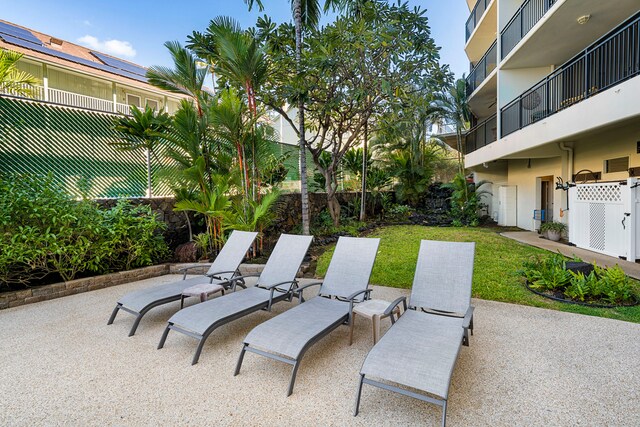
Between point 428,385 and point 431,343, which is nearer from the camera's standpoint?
point 428,385

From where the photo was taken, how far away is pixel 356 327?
4270 mm

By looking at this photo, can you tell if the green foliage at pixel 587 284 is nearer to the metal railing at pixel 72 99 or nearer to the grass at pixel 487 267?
the grass at pixel 487 267

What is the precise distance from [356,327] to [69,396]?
10.1 feet

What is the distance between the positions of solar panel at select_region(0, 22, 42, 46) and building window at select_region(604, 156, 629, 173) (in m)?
23.1

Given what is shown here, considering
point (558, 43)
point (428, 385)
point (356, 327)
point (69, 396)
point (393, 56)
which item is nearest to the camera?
point (428, 385)

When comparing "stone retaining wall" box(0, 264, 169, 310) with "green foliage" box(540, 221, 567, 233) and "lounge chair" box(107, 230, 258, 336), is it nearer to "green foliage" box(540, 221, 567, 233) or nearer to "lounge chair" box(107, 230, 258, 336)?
"lounge chair" box(107, 230, 258, 336)

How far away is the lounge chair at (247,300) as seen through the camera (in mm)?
3517

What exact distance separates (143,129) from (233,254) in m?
4.05

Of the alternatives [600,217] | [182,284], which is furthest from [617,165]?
[182,284]

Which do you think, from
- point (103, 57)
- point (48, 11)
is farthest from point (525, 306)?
point (103, 57)

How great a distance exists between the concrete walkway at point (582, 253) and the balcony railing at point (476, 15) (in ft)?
35.9

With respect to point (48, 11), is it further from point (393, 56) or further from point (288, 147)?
point (393, 56)

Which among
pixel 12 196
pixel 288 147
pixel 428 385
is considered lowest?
pixel 428 385

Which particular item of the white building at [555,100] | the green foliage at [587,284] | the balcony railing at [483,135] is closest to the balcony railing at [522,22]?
the white building at [555,100]
